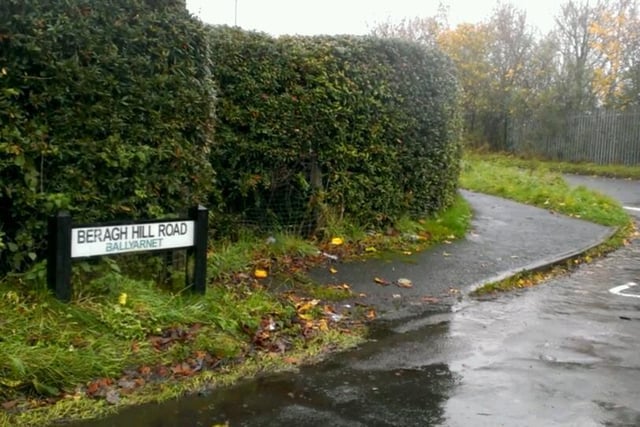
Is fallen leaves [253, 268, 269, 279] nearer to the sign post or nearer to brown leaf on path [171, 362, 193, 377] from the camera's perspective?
the sign post

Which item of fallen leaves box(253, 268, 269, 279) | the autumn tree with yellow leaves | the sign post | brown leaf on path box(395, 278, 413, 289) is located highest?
the autumn tree with yellow leaves

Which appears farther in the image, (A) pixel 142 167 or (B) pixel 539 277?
(B) pixel 539 277

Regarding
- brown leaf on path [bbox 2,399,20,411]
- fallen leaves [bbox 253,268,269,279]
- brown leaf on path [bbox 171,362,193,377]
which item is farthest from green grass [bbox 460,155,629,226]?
brown leaf on path [bbox 2,399,20,411]

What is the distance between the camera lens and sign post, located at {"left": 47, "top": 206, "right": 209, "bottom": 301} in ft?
17.4

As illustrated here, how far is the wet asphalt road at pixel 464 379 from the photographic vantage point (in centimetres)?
459

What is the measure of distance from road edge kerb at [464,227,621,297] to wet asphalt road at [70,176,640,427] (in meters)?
0.63

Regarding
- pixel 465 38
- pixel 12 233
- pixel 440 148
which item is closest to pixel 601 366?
pixel 12 233

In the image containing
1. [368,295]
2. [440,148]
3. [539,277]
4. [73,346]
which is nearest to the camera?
[73,346]

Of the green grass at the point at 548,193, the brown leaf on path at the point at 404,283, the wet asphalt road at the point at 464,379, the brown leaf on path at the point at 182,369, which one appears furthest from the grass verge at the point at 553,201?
the brown leaf on path at the point at 182,369

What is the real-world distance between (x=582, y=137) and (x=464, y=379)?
80.6 ft

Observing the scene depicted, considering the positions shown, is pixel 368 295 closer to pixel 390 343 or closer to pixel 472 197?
pixel 390 343

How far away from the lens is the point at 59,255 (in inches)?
209

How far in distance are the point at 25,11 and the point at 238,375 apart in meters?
3.12

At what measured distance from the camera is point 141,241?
5.79m
